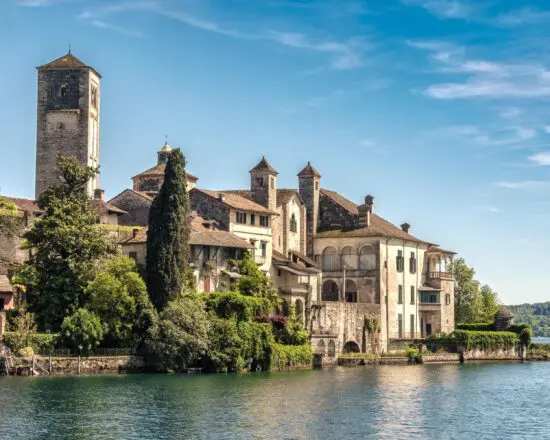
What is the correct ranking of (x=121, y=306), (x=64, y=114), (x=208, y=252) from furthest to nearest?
(x=64, y=114) → (x=208, y=252) → (x=121, y=306)

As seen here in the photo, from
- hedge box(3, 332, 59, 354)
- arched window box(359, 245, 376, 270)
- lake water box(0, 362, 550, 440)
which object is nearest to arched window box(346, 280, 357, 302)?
arched window box(359, 245, 376, 270)

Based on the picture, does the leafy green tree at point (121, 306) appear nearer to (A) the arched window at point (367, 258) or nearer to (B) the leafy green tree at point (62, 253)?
(B) the leafy green tree at point (62, 253)

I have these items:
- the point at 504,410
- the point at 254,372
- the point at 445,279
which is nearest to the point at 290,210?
the point at 445,279

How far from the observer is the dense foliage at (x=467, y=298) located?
425ft

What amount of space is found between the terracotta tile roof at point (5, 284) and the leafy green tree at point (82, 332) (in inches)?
238

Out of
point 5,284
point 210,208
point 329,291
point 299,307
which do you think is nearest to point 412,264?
point 329,291

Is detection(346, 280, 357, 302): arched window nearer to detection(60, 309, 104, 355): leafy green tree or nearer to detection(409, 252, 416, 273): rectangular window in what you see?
detection(409, 252, 416, 273): rectangular window

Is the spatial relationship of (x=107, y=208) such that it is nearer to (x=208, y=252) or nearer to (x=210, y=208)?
(x=210, y=208)

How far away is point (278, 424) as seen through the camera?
4988 cm

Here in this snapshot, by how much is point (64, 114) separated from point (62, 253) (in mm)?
29972

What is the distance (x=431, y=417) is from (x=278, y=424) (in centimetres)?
932

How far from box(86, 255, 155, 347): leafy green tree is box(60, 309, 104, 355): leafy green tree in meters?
1.38

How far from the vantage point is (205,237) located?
281 ft

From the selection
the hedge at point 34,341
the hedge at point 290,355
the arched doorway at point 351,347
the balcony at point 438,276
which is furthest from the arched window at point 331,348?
Result: the hedge at point 34,341
